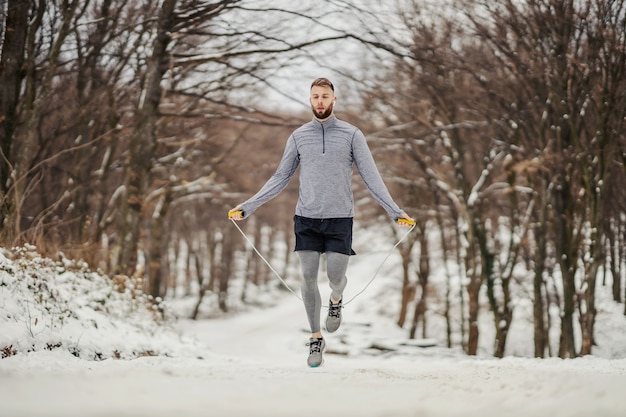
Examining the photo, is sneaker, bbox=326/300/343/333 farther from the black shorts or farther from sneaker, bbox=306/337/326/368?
the black shorts

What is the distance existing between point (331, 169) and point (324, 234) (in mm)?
565

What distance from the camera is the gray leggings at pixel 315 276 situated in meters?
5.56

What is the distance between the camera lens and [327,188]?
544cm

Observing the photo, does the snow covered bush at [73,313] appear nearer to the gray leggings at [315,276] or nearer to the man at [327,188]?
the man at [327,188]

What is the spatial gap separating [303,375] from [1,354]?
2.15 m

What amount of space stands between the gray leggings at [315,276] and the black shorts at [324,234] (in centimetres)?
6

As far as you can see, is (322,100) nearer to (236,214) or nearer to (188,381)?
(236,214)

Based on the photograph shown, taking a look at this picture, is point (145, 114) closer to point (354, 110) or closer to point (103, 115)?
point (103, 115)

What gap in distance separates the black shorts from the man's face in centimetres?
91

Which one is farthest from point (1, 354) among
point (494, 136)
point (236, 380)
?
point (494, 136)

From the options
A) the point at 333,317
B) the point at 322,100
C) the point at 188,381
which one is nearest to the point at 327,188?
the point at 322,100

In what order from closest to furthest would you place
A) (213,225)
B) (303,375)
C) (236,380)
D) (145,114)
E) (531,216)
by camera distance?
1. (236,380)
2. (303,375)
3. (145,114)
4. (531,216)
5. (213,225)

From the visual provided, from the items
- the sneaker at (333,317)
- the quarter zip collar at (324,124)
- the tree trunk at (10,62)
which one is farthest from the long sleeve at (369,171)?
the tree trunk at (10,62)

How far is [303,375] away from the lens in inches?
176
